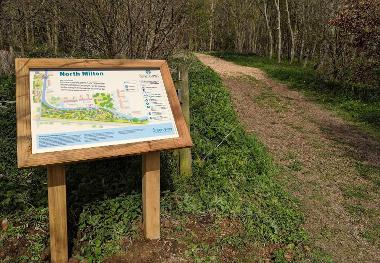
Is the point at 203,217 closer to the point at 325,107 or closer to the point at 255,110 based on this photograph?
the point at 255,110

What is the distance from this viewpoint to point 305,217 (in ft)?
16.6

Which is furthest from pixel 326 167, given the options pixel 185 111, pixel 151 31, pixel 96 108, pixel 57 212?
pixel 57 212

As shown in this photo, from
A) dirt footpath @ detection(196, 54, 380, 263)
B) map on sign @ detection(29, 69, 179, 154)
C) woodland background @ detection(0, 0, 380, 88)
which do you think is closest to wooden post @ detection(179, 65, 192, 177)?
map on sign @ detection(29, 69, 179, 154)

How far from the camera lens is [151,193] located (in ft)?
12.5

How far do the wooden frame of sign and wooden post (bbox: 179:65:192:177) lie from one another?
89 centimetres

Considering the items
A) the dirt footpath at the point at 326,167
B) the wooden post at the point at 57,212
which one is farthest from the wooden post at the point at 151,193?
the dirt footpath at the point at 326,167

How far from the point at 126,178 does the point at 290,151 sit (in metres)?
4.05

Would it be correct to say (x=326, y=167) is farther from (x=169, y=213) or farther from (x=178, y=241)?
(x=178, y=241)

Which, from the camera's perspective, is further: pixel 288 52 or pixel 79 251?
pixel 288 52

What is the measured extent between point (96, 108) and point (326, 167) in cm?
493

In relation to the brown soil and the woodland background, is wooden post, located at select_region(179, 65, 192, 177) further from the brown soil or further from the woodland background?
the woodland background

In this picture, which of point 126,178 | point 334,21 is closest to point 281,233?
point 126,178

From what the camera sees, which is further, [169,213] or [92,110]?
[169,213]

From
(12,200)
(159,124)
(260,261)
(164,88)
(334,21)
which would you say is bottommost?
(260,261)
